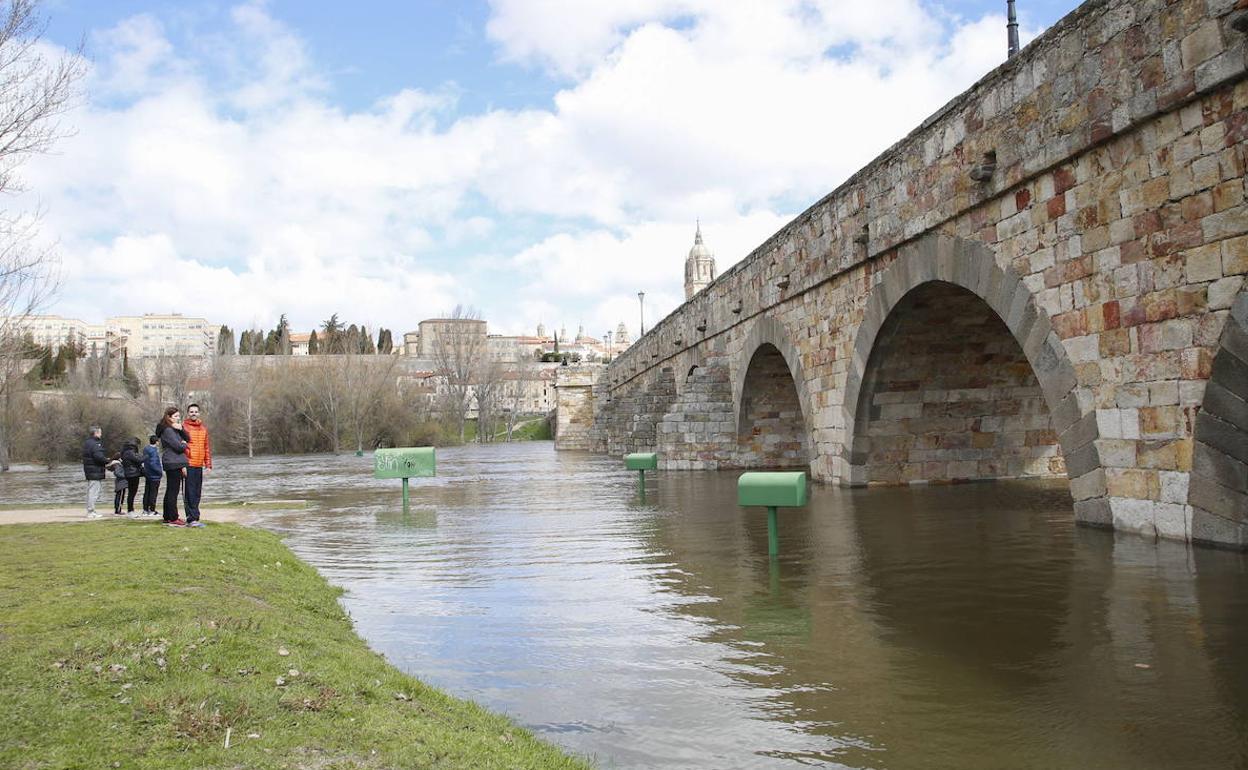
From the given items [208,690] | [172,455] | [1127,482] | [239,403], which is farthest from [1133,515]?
[239,403]

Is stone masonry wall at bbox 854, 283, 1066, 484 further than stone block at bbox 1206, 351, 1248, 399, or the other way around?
stone masonry wall at bbox 854, 283, 1066, 484

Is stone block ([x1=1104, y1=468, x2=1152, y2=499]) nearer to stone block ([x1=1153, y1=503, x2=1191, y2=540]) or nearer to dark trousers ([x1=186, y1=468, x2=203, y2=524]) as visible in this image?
stone block ([x1=1153, y1=503, x2=1191, y2=540])

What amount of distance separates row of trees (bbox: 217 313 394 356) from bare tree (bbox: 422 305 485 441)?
5.84 meters

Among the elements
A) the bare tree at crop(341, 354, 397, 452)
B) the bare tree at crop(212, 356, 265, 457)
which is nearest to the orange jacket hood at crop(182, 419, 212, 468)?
the bare tree at crop(341, 354, 397, 452)

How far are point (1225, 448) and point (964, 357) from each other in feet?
23.0

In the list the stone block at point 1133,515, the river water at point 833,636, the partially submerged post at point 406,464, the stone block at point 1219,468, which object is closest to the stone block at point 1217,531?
the river water at point 833,636

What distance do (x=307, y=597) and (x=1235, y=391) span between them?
6425mm

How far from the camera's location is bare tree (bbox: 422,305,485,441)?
2598 inches

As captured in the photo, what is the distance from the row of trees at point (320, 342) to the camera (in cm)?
5983

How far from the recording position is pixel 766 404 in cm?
2123

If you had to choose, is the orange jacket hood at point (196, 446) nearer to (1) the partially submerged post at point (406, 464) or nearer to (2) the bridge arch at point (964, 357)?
(1) the partially submerged post at point (406, 464)

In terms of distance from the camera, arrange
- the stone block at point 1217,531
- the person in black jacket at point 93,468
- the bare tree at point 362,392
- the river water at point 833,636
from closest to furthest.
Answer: the river water at point 833,636, the stone block at point 1217,531, the person in black jacket at point 93,468, the bare tree at point 362,392

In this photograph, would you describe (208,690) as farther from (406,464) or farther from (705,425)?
(705,425)

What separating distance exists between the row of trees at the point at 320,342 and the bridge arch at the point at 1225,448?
52.6 meters
